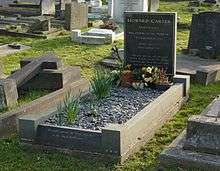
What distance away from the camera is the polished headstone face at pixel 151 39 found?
8.20 meters

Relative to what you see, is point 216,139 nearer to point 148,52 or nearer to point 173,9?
point 148,52

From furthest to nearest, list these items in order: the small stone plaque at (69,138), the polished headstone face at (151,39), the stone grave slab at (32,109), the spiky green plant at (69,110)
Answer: the polished headstone face at (151,39) → the stone grave slab at (32,109) → the spiky green plant at (69,110) → the small stone plaque at (69,138)

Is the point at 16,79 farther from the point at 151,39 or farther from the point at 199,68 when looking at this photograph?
the point at 199,68

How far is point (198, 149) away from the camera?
5.56 metres

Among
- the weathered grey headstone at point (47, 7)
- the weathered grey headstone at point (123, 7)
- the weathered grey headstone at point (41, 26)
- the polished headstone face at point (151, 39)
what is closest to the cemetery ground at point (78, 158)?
the polished headstone face at point (151, 39)

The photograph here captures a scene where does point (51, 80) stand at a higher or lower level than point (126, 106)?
higher

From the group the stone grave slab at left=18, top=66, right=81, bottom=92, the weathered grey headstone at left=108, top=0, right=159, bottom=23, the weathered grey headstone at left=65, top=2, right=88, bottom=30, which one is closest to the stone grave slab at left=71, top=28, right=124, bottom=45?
the weathered grey headstone at left=65, top=2, right=88, bottom=30

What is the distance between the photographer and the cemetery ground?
18.7 ft

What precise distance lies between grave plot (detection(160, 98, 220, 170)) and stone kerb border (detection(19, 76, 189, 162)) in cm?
52

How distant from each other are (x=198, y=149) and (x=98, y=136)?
1.23 metres

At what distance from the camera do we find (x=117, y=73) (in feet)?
27.1

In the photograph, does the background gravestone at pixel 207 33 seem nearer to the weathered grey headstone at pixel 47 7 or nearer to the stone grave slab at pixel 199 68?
the stone grave slab at pixel 199 68

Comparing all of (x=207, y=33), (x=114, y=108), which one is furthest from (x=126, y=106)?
(x=207, y=33)

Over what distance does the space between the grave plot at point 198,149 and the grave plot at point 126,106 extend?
625 millimetres
